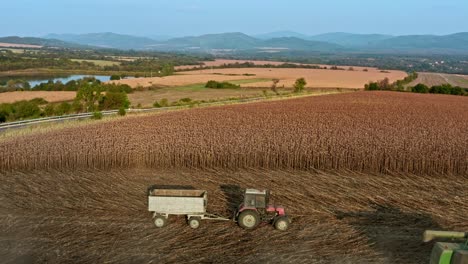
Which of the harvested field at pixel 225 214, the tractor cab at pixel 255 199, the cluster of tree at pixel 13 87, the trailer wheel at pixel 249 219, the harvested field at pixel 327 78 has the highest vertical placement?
the tractor cab at pixel 255 199

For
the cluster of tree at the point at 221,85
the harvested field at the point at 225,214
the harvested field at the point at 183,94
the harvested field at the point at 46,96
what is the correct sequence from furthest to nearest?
the cluster of tree at the point at 221,85, the harvested field at the point at 183,94, the harvested field at the point at 46,96, the harvested field at the point at 225,214

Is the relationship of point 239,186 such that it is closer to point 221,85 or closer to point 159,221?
point 159,221

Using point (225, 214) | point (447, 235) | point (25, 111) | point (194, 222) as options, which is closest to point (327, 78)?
point (25, 111)

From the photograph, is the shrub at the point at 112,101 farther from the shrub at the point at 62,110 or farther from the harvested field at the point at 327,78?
the harvested field at the point at 327,78

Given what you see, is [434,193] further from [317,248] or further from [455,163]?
[317,248]

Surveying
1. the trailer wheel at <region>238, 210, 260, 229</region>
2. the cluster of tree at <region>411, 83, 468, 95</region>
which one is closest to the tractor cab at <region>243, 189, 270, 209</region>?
the trailer wheel at <region>238, 210, 260, 229</region>

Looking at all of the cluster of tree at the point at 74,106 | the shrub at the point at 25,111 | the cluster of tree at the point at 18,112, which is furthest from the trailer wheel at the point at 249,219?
the shrub at the point at 25,111
